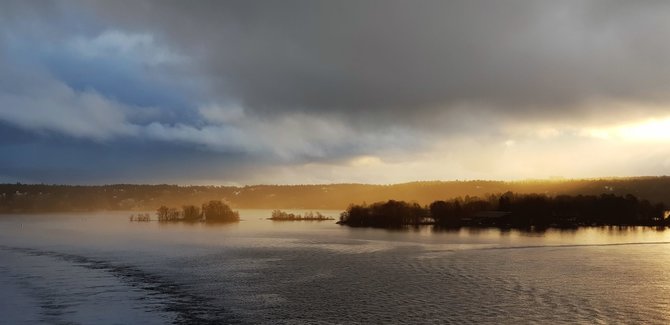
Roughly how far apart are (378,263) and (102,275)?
30864 mm

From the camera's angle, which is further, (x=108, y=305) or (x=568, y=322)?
(x=108, y=305)

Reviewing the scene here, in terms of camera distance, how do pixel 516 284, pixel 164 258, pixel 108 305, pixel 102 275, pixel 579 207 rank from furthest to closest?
pixel 579 207 → pixel 164 258 → pixel 102 275 → pixel 516 284 → pixel 108 305

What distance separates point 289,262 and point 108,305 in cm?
3093

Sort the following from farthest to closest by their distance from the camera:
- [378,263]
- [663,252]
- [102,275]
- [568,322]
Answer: [663,252] < [378,263] < [102,275] < [568,322]

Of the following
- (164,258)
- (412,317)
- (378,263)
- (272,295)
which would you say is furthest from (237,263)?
(412,317)

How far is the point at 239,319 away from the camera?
3534 cm

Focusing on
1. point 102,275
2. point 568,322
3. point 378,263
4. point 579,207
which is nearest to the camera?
point 568,322

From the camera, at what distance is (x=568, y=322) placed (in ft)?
112

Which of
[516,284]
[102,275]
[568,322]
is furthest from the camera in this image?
[102,275]

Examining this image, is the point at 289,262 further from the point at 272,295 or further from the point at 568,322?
the point at 568,322

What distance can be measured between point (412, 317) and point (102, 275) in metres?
35.3

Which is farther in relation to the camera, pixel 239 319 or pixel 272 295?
pixel 272 295

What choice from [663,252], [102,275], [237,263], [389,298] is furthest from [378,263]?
[663,252]

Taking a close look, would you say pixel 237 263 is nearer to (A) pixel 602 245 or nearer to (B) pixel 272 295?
(B) pixel 272 295
